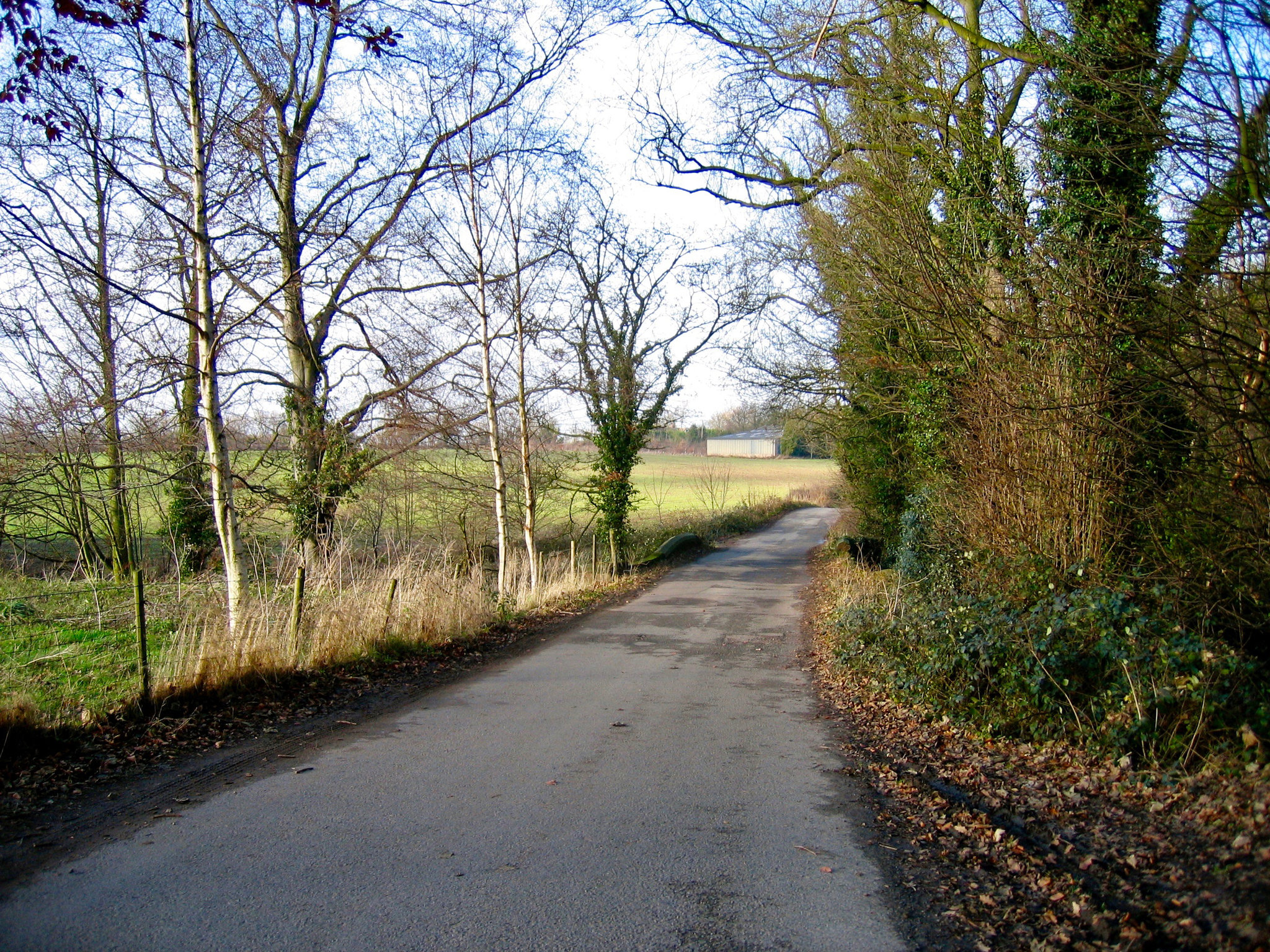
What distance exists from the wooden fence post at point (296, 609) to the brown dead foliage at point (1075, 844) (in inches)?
222

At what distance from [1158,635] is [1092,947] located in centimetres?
343

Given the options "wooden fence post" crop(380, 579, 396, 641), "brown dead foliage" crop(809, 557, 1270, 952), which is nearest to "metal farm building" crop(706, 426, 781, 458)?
"wooden fence post" crop(380, 579, 396, 641)

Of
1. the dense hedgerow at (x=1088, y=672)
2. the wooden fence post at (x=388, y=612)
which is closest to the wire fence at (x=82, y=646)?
the wooden fence post at (x=388, y=612)

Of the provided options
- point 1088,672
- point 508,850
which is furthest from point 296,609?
point 1088,672

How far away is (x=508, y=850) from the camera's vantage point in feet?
15.4

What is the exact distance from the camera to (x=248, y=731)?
270 inches

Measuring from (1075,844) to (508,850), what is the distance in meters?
3.27

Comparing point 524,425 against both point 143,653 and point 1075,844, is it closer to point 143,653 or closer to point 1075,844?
point 143,653

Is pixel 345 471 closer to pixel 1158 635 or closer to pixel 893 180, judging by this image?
pixel 893 180

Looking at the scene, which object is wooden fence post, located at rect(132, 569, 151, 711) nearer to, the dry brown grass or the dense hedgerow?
the dry brown grass

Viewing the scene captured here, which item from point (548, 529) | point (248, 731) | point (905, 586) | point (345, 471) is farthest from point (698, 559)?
point (248, 731)

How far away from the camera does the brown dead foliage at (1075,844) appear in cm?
366

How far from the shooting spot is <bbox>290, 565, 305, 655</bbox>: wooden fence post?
8430 mm

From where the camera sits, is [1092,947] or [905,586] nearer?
[1092,947]
